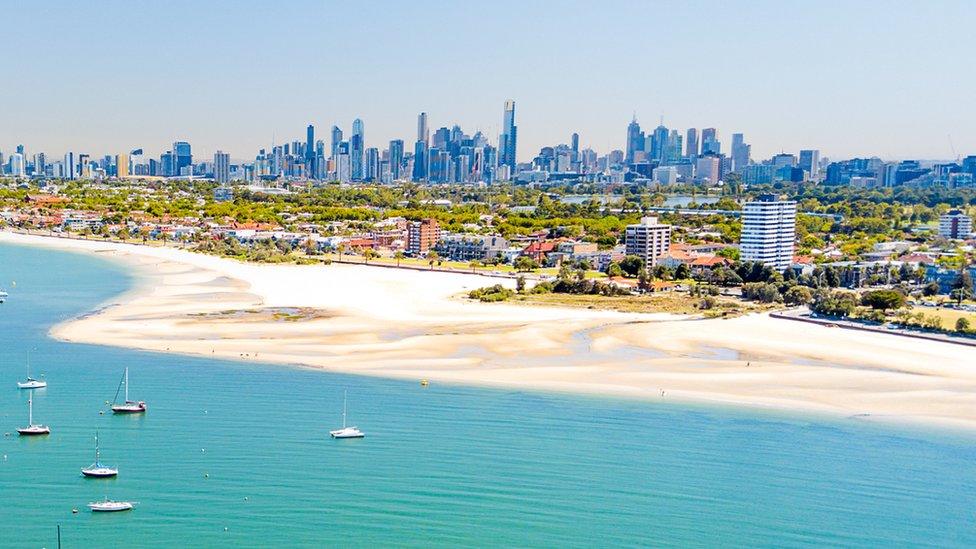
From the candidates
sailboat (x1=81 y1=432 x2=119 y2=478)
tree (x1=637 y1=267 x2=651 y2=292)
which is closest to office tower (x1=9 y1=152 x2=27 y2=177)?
tree (x1=637 y1=267 x2=651 y2=292)

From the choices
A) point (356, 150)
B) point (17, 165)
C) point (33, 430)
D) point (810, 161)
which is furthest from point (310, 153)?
point (33, 430)

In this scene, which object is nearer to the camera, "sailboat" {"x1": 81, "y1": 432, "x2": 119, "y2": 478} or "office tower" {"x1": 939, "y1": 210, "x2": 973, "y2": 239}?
"sailboat" {"x1": 81, "y1": 432, "x2": 119, "y2": 478}

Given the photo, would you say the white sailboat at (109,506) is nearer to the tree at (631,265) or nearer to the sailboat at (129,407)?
the sailboat at (129,407)

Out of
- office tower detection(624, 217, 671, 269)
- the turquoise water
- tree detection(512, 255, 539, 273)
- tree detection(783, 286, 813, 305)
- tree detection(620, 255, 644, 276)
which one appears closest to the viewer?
the turquoise water

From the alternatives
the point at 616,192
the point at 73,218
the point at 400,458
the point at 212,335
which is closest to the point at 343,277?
the point at 212,335

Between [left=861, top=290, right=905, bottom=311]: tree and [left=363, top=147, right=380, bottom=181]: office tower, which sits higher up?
[left=363, top=147, right=380, bottom=181]: office tower

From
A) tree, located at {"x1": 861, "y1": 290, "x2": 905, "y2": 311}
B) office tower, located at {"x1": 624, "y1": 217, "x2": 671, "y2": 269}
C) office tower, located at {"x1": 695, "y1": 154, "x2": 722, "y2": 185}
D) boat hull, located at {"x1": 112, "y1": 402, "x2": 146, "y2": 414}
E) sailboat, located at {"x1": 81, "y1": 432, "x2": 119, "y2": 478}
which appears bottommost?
sailboat, located at {"x1": 81, "y1": 432, "x2": 119, "y2": 478}

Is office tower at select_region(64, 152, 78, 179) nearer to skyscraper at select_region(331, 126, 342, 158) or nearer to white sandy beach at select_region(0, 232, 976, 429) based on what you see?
skyscraper at select_region(331, 126, 342, 158)
